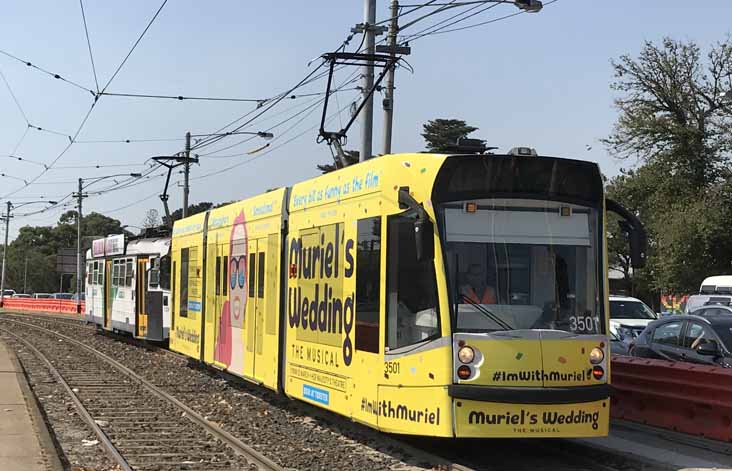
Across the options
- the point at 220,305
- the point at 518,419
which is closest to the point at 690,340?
the point at 518,419

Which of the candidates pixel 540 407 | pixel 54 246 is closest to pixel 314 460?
pixel 540 407

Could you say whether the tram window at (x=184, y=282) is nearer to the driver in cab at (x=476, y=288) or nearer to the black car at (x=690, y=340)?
the black car at (x=690, y=340)

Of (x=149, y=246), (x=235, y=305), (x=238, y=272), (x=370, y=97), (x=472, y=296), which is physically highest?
(x=370, y=97)

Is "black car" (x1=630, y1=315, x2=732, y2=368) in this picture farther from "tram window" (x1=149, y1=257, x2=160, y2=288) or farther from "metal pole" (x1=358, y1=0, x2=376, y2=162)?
"tram window" (x1=149, y1=257, x2=160, y2=288)

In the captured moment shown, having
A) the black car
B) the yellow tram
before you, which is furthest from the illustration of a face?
the black car

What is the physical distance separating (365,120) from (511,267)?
33.1 ft

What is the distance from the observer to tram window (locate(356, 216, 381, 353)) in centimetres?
958

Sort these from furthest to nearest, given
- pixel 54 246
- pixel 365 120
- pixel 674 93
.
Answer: pixel 54 246 < pixel 674 93 < pixel 365 120

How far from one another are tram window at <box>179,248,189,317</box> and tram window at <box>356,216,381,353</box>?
957cm

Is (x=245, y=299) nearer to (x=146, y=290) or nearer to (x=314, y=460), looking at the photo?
(x=314, y=460)

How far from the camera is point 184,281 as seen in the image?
62.8 ft

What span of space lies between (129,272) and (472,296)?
790 inches

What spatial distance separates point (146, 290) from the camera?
25797 millimetres

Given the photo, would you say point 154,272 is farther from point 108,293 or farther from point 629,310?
point 629,310
